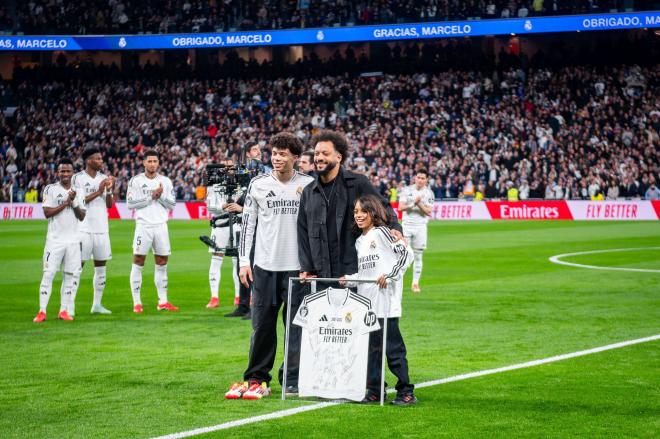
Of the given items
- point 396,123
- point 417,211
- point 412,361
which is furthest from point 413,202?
point 396,123

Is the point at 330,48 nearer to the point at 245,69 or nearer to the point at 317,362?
the point at 245,69

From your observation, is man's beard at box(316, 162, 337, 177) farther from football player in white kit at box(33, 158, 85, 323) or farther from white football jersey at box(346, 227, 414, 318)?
football player in white kit at box(33, 158, 85, 323)

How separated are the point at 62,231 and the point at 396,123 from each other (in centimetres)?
3584

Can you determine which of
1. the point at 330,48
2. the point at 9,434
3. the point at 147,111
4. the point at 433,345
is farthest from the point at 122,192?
the point at 9,434

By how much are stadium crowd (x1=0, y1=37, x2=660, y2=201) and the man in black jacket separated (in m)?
33.5

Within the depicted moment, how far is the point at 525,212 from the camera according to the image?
41.2 m

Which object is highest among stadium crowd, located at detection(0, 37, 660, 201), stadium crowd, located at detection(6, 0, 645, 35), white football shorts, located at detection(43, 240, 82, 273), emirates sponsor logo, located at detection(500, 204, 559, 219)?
stadium crowd, located at detection(6, 0, 645, 35)

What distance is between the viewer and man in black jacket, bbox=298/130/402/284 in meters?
8.34

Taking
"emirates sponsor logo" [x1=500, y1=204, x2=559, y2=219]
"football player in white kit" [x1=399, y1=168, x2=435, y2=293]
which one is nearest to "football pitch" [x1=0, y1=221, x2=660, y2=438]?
"football player in white kit" [x1=399, y1=168, x2=435, y2=293]

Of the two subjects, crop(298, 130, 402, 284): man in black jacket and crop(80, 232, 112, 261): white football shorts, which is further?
crop(80, 232, 112, 261): white football shorts

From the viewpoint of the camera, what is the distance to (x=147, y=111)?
55.5 metres

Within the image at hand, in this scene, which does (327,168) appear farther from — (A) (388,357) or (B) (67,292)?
(B) (67,292)

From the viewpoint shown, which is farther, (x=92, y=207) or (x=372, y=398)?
(x=92, y=207)

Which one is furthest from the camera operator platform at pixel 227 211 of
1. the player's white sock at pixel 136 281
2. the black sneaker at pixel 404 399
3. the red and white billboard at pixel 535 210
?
the red and white billboard at pixel 535 210
